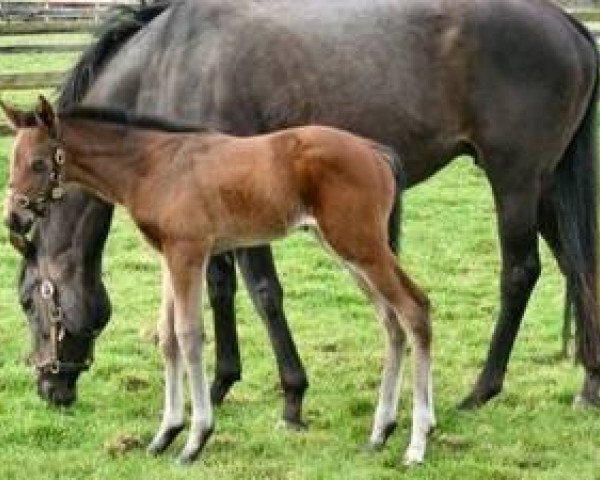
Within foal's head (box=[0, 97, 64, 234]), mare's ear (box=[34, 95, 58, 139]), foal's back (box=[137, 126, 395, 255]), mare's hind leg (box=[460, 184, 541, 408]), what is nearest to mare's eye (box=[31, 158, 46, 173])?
foal's head (box=[0, 97, 64, 234])

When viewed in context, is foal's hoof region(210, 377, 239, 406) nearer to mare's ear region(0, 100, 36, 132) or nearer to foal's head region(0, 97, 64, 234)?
foal's head region(0, 97, 64, 234)

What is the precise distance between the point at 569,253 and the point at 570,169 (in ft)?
1.47

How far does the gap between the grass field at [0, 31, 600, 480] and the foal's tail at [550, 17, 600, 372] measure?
15.1 inches

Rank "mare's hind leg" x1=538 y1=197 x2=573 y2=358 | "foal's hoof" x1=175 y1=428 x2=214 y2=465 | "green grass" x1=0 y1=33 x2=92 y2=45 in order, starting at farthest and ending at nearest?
"green grass" x1=0 y1=33 x2=92 y2=45, "mare's hind leg" x1=538 y1=197 x2=573 y2=358, "foal's hoof" x1=175 y1=428 x2=214 y2=465

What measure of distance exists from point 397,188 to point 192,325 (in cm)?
103

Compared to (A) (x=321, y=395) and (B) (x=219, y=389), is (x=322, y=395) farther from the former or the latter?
(B) (x=219, y=389)

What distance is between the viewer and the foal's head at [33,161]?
4.79 m

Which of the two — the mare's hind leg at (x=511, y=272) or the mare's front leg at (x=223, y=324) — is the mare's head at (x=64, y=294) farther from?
the mare's hind leg at (x=511, y=272)

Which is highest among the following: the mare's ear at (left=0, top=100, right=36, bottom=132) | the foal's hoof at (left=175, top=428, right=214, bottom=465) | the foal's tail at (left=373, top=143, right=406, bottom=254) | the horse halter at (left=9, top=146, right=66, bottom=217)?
the mare's ear at (left=0, top=100, right=36, bottom=132)

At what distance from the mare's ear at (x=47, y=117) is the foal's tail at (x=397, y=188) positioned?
1.32m

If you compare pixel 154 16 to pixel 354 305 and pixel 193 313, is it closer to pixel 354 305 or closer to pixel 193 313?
pixel 193 313

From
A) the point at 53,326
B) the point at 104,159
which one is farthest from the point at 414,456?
the point at 53,326

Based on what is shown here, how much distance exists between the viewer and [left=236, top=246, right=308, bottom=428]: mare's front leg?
5688mm

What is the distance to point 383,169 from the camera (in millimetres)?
4949
